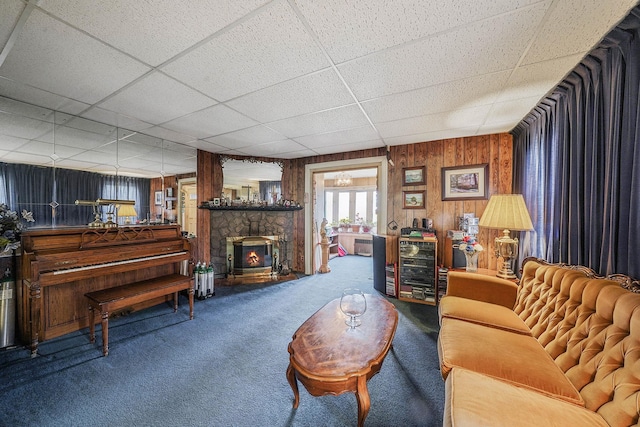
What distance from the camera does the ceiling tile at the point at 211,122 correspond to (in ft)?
8.05

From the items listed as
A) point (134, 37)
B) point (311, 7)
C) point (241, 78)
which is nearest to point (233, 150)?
point (241, 78)

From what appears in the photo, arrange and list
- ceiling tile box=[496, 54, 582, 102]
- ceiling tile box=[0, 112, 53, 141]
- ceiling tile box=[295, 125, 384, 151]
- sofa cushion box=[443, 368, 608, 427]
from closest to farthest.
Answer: sofa cushion box=[443, 368, 608, 427], ceiling tile box=[496, 54, 582, 102], ceiling tile box=[0, 112, 53, 141], ceiling tile box=[295, 125, 384, 151]

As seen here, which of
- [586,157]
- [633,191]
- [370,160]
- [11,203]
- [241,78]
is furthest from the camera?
[370,160]

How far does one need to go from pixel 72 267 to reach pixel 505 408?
337 centimetres

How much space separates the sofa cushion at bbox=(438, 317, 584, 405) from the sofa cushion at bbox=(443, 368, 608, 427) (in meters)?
0.09

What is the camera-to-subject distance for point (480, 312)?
1.88 metres

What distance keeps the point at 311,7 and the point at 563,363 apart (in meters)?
2.39

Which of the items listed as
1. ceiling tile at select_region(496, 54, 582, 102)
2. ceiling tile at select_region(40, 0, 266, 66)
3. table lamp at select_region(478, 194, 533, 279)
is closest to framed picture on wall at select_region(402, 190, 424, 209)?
table lamp at select_region(478, 194, 533, 279)

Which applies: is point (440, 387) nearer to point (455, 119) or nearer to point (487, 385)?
point (487, 385)

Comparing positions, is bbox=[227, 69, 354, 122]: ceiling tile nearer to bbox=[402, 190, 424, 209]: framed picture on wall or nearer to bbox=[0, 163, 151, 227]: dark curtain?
bbox=[402, 190, 424, 209]: framed picture on wall

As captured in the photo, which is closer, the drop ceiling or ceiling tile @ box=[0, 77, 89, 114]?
the drop ceiling

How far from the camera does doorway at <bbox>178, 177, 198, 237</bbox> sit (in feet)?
12.9

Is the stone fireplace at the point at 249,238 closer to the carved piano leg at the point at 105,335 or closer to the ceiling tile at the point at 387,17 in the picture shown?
the carved piano leg at the point at 105,335

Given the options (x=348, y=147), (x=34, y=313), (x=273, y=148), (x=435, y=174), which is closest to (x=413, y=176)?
(x=435, y=174)
